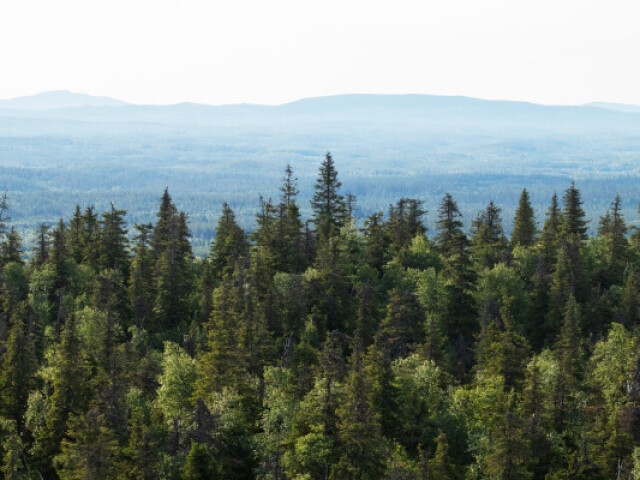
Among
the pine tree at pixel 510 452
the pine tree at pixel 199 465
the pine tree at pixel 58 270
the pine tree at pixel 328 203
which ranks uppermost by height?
the pine tree at pixel 328 203

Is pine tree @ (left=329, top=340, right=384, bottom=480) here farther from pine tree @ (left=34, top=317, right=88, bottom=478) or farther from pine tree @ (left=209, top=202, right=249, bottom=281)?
pine tree @ (left=209, top=202, right=249, bottom=281)

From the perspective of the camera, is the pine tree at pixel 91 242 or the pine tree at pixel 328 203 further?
the pine tree at pixel 91 242

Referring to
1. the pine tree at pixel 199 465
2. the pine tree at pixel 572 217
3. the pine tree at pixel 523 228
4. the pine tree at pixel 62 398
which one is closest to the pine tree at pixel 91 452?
the pine tree at pixel 62 398

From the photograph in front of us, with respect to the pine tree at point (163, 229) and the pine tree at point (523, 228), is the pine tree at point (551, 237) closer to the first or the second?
the pine tree at point (523, 228)

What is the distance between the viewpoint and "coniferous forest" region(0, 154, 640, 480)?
146 ft

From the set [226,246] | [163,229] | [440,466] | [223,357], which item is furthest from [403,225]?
[440,466]

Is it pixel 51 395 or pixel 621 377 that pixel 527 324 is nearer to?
pixel 621 377

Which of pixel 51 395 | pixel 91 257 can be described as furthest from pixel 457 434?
pixel 91 257

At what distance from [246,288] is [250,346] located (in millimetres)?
10876

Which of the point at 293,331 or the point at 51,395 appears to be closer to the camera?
the point at 51,395

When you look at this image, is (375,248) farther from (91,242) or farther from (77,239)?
(77,239)

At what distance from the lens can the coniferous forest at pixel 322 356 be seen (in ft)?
146

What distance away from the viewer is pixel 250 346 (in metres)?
57.9

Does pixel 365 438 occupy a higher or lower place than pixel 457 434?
higher
